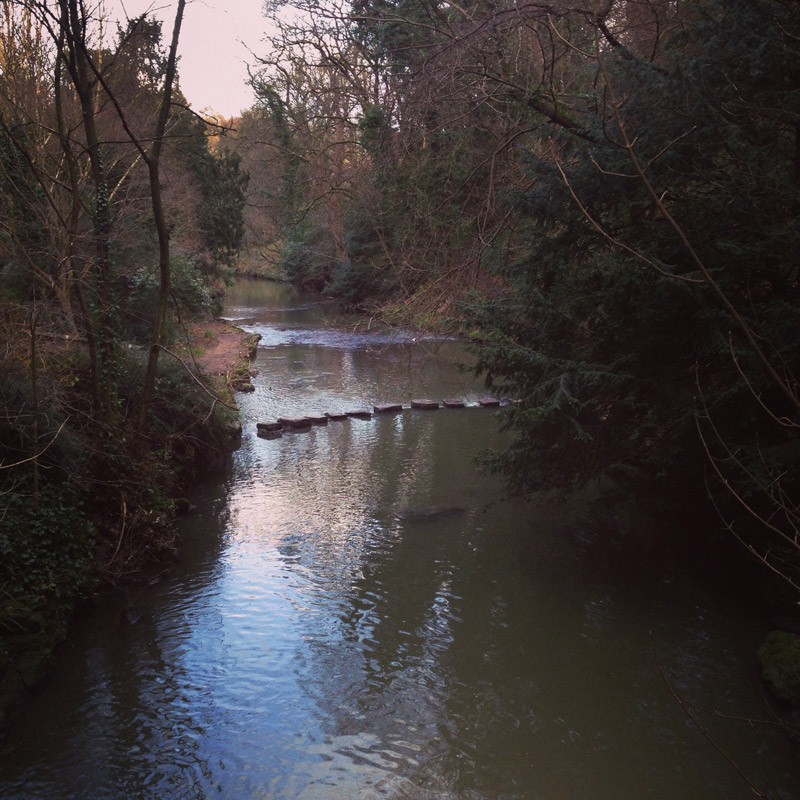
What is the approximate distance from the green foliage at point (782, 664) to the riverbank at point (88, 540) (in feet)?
19.8

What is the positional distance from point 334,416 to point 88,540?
783cm

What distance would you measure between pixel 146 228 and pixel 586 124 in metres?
11.6

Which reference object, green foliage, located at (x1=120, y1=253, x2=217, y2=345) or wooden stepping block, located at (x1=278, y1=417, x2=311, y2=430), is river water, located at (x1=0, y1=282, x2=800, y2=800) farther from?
green foliage, located at (x1=120, y1=253, x2=217, y2=345)

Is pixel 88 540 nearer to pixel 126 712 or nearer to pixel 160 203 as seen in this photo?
pixel 126 712

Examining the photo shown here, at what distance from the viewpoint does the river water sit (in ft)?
17.1

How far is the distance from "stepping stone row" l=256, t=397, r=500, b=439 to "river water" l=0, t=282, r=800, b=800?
3240 mm

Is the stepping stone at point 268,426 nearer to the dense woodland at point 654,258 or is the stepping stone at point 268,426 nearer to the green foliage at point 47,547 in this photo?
the dense woodland at point 654,258

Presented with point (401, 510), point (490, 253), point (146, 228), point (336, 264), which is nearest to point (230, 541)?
point (401, 510)

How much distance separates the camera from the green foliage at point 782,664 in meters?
5.83

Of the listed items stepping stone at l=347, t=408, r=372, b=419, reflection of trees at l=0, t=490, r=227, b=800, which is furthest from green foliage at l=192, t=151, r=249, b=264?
reflection of trees at l=0, t=490, r=227, b=800

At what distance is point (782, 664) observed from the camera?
6.08 meters

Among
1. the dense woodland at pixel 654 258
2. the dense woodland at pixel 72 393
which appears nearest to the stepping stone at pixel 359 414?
the dense woodland at pixel 72 393

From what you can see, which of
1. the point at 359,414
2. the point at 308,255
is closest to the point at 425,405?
the point at 359,414

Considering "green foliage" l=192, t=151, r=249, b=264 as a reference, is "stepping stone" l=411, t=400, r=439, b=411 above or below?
below
